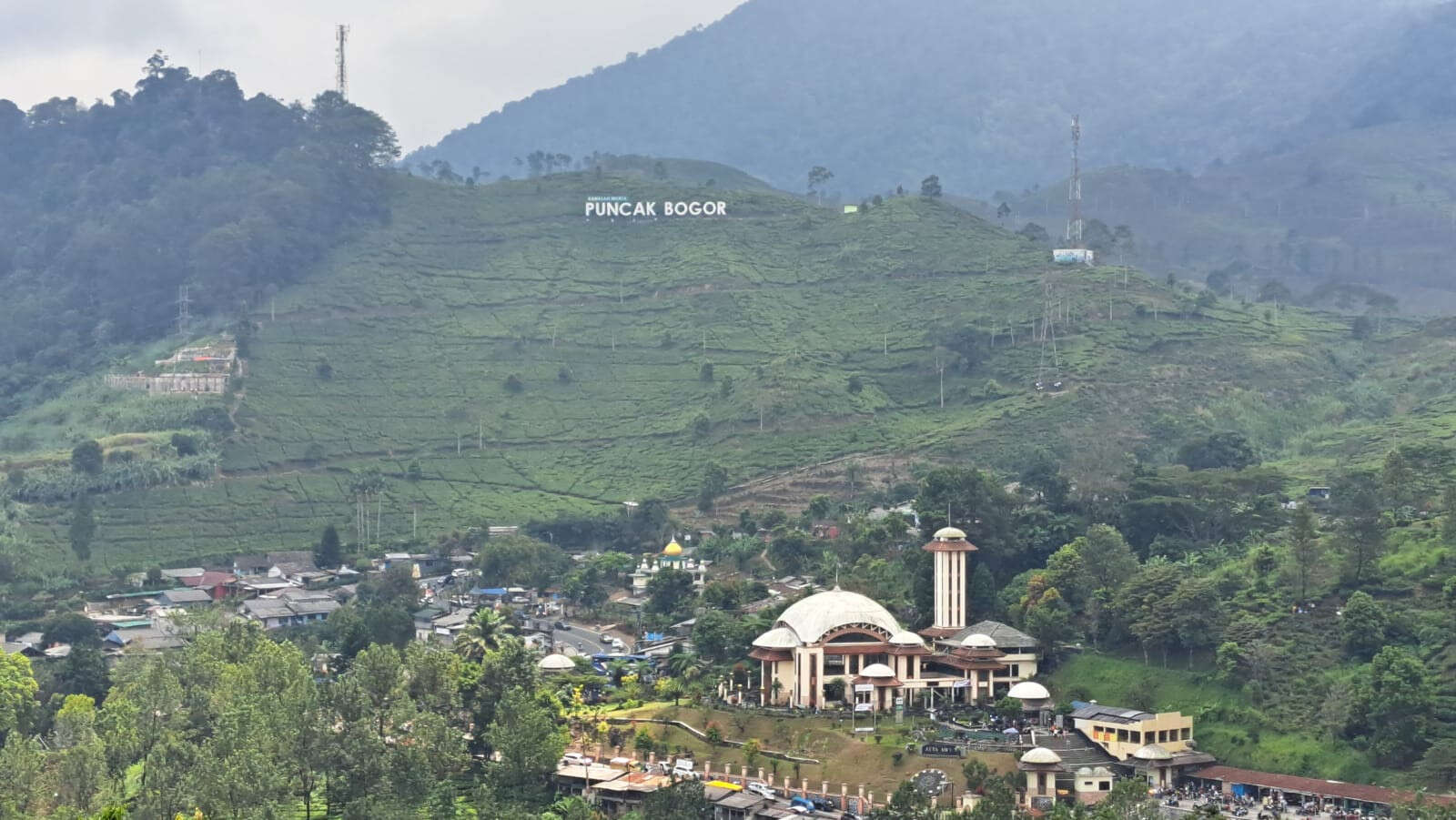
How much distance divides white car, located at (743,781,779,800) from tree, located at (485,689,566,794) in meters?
6.97

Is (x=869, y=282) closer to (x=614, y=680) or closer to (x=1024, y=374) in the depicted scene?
(x=1024, y=374)

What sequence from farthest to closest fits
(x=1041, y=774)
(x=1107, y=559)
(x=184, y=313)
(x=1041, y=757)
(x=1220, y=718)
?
(x=184, y=313)
(x=1107, y=559)
(x=1220, y=718)
(x=1041, y=774)
(x=1041, y=757)

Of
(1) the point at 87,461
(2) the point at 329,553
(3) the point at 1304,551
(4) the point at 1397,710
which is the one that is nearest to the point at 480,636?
(2) the point at 329,553

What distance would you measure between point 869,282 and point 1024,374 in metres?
21.3

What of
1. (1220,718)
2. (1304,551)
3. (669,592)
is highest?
(1304,551)

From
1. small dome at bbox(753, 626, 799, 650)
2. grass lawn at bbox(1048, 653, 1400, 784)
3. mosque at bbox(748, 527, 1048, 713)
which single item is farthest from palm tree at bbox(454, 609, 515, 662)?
grass lawn at bbox(1048, 653, 1400, 784)

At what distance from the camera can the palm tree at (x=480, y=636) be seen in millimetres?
76125

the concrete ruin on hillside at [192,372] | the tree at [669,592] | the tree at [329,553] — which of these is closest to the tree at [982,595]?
the tree at [669,592]

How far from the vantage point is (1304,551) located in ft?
230

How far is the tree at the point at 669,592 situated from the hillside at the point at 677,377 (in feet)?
65.8

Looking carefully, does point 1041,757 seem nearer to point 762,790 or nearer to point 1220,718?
point 1220,718

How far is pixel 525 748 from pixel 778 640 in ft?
38.4

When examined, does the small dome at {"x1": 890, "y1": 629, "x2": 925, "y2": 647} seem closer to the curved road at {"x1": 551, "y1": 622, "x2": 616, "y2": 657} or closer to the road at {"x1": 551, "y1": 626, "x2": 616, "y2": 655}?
the curved road at {"x1": 551, "y1": 622, "x2": 616, "y2": 657}

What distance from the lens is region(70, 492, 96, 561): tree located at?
10162cm
